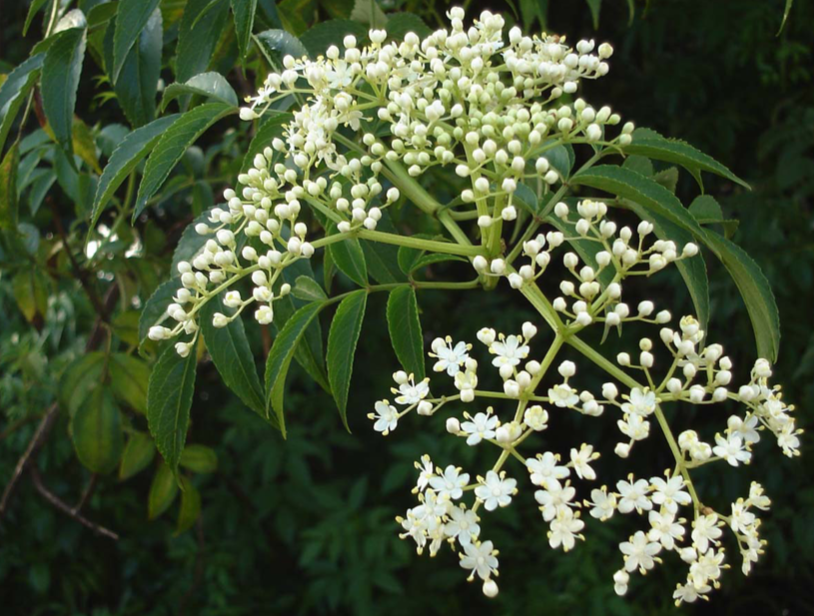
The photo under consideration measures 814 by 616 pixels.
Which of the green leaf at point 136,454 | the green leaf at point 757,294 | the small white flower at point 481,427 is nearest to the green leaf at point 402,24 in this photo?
the green leaf at point 757,294

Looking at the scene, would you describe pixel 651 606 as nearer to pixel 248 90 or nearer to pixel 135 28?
pixel 248 90

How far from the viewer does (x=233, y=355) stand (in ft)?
3.43

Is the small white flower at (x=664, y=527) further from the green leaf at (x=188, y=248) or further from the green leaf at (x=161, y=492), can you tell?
the green leaf at (x=161, y=492)

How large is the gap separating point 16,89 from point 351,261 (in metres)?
0.58

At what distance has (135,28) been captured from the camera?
1.04 meters

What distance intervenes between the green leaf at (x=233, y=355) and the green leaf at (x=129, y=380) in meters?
0.69

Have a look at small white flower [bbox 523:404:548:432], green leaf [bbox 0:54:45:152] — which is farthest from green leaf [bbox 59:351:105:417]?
small white flower [bbox 523:404:548:432]

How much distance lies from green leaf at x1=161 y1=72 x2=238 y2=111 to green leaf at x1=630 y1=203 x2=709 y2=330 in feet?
1.76

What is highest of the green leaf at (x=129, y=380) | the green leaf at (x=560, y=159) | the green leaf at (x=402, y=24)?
the green leaf at (x=402, y=24)

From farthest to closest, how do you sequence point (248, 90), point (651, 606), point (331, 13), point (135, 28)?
point (651, 606)
point (248, 90)
point (331, 13)
point (135, 28)

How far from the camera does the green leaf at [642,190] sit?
2.77ft

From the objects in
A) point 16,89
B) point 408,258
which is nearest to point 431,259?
point 408,258

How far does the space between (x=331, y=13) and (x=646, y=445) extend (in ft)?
6.58

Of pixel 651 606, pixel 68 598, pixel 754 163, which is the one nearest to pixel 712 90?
pixel 754 163
